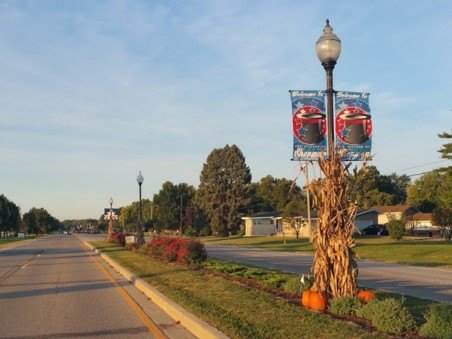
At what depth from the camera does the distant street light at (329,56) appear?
39.1 ft

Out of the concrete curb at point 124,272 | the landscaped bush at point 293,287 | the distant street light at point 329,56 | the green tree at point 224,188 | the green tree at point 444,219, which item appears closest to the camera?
the distant street light at point 329,56

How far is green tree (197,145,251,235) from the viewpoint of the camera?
92.1 meters

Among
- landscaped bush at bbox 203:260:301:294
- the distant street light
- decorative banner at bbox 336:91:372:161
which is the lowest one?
landscaped bush at bbox 203:260:301:294

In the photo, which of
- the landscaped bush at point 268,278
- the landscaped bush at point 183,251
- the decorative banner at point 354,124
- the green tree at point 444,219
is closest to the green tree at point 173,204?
the green tree at point 444,219

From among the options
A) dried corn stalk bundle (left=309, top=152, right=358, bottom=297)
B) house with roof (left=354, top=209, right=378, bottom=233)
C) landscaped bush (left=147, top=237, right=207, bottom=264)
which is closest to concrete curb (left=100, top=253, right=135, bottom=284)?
landscaped bush (left=147, top=237, right=207, bottom=264)

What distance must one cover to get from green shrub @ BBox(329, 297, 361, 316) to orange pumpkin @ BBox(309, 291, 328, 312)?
0.31 m

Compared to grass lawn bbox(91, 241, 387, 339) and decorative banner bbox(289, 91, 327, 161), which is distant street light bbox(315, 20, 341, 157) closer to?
decorative banner bbox(289, 91, 327, 161)

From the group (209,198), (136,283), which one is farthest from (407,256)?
(209,198)

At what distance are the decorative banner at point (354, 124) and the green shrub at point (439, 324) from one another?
4.17 m

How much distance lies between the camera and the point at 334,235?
11789 millimetres

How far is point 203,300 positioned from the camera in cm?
1359

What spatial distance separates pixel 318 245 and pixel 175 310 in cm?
302

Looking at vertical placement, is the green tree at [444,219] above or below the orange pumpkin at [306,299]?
above

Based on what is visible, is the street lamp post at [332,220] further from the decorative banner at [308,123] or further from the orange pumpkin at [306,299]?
the decorative banner at [308,123]
